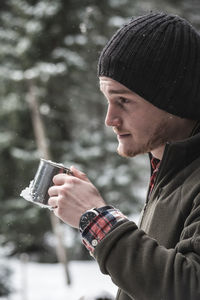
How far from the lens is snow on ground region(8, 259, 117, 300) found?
8336mm

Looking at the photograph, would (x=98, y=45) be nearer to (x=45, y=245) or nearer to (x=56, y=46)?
(x=56, y=46)

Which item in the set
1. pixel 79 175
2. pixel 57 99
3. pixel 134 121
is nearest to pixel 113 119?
pixel 134 121

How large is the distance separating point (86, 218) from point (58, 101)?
8.38 metres

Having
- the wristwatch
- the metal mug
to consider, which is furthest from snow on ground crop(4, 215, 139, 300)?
the wristwatch

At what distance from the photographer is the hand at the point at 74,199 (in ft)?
3.74

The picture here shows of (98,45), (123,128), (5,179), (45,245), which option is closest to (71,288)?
(45,245)

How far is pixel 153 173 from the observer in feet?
5.23

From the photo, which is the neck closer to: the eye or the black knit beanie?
the black knit beanie

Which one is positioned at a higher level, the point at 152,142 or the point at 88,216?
the point at 152,142

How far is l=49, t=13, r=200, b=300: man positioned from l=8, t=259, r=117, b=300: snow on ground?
6.83 metres

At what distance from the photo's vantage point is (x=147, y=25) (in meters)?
1.40

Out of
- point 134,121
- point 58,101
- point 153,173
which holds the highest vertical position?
point 134,121

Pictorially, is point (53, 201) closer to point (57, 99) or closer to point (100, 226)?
point (100, 226)

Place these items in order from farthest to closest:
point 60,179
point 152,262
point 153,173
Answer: point 153,173 < point 60,179 < point 152,262
